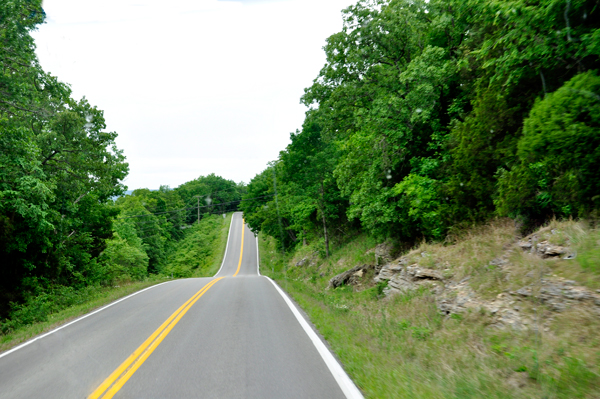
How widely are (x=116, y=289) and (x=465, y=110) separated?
1928cm

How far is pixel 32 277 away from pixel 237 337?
47.9ft

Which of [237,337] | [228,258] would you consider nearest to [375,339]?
[237,337]

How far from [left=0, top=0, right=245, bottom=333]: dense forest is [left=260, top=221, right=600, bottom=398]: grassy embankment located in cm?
1045

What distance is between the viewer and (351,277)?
16.7 meters

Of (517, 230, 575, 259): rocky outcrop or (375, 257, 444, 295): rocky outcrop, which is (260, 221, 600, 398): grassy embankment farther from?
(375, 257, 444, 295): rocky outcrop

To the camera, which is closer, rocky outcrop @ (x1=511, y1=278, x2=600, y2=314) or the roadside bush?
rocky outcrop @ (x1=511, y1=278, x2=600, y2=314)

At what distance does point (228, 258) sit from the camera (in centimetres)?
5238

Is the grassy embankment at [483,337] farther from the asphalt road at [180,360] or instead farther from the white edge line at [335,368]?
the asphalt road at [180,360]

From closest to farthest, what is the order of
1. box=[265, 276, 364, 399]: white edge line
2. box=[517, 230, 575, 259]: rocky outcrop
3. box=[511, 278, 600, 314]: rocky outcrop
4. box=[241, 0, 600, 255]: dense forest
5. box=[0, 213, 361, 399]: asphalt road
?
box=[265, 276, 364, 399]: white edge line, box=[0, 213, 361, 399]: asphalt road, box=[511, 278, 600, 314]: rocky outcrop, box=[517, 230, 575, 259]: rocky outcrop, box=[241, 0, 600, 255]: dense forest

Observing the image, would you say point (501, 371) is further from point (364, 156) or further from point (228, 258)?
point (228, 258)

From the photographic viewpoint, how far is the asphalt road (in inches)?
174

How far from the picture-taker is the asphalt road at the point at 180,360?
4.41 m

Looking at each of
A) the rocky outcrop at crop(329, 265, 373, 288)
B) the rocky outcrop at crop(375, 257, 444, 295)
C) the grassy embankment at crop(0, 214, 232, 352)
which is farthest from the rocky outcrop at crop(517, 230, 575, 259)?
the grassy embankment at crop(0, 214, 232, 352)

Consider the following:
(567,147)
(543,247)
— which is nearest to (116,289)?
(543,247)
